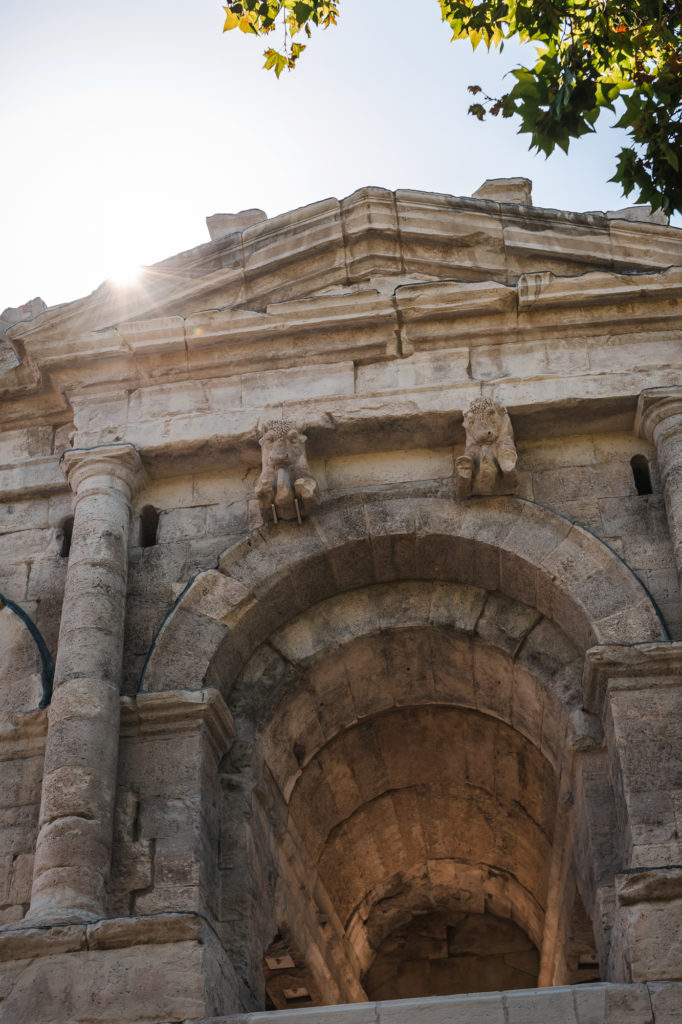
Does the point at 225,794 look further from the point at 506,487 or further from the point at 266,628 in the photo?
the point at 506,487

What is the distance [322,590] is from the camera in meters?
10.5

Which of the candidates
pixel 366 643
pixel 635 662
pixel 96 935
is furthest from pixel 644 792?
pixel 96 935

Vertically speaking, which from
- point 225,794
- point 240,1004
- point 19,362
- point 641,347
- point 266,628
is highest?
point 19,362

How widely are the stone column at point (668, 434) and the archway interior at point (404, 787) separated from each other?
4.25 feet

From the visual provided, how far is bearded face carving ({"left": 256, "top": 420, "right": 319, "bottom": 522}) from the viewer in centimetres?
1009

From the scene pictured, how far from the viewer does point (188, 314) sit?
11547mm

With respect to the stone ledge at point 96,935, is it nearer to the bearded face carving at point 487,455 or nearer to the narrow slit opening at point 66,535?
the narrow slit opening at point 66,535

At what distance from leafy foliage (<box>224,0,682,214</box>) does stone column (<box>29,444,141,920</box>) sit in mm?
4139

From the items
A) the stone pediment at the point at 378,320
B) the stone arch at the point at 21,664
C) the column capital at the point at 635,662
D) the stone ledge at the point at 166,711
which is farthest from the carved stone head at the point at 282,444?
the column capital at the point at 635,662

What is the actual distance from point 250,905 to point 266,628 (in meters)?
2.17

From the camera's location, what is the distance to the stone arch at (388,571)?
31.4 feet

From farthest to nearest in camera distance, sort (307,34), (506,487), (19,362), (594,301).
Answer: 1. (19,362)
2. (594,301)
3. (506,487)
4. (307,34)

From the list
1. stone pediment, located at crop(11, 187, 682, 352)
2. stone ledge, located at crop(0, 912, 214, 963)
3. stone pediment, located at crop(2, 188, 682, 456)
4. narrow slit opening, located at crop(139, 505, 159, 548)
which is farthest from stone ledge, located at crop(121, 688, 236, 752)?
stone pediment, located at crop(11, 187, 682, 352)

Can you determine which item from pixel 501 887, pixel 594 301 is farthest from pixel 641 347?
pixel 501 887
